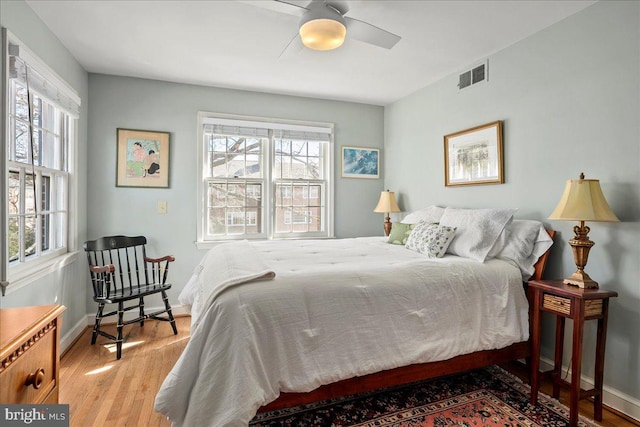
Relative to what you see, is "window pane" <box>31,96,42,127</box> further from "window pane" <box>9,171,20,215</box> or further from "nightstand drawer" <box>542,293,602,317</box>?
"nightstand drawer" <box>542,293,602,317</box>

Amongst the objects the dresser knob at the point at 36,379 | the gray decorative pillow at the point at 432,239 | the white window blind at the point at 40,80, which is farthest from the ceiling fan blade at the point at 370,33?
the dresser knob at the point at 36,379

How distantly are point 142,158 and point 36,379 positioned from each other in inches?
111

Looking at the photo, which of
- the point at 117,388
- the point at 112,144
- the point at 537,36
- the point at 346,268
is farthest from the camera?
the point at 112,144

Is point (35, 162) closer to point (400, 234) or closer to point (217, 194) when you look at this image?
point (217, 194)

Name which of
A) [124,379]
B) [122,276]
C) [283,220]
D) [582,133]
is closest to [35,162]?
[122,276]

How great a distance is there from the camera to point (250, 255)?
7.76ft

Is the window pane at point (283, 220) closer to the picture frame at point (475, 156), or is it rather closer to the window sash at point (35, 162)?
the picture frame at point (475, 156)

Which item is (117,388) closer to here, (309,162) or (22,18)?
(22,18)


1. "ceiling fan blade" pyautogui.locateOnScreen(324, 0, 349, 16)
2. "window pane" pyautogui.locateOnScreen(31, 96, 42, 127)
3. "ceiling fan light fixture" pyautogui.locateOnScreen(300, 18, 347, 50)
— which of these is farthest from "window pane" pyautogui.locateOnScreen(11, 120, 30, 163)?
"ceiling fan blade" pyautogui.locateOnScreen(324, 0, 349, 16)

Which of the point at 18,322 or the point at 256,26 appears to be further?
the point at 256,26

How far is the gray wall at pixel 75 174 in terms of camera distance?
6.79 feet

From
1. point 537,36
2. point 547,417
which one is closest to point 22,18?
point 537,36

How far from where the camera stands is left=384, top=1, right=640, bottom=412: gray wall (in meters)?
1.99

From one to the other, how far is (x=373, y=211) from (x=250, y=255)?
243 centimetres
